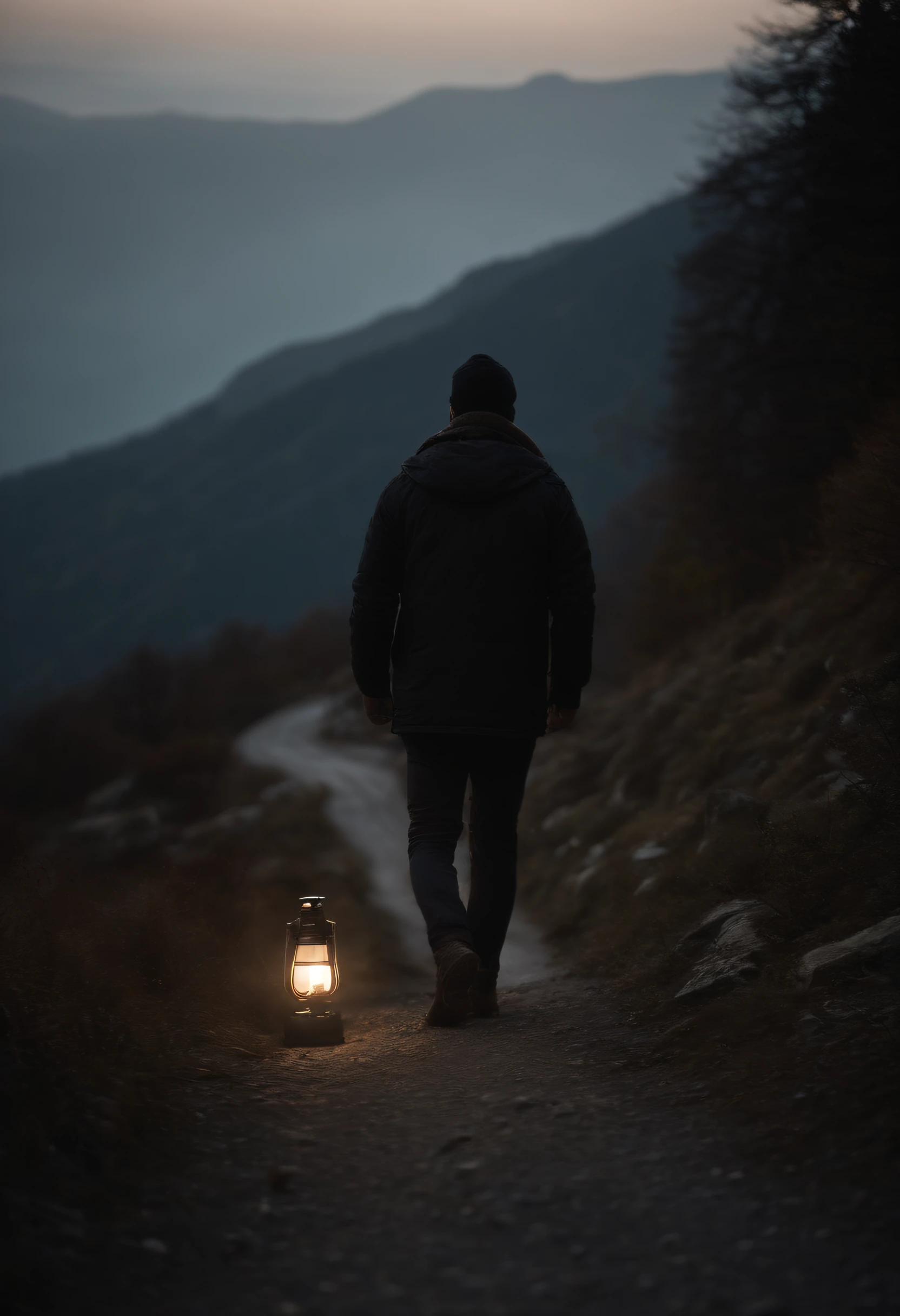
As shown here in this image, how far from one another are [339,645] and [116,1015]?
72891 millimetres

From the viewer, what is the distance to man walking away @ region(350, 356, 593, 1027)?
4328 mm

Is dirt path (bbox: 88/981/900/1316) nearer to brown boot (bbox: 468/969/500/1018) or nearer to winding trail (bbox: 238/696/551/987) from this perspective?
brown boot (bbox: 468/969/500/1018)

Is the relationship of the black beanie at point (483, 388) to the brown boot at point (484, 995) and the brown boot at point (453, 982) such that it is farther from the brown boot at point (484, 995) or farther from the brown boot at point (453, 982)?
the brown boot at point (484, 995)

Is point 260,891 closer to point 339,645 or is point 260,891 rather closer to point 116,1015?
point 116,1015

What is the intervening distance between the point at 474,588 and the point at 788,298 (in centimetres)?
1430

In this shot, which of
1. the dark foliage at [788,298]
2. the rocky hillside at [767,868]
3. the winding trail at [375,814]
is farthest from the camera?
the dark foliage at [788,298]

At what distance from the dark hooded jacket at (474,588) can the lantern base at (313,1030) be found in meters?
1.25

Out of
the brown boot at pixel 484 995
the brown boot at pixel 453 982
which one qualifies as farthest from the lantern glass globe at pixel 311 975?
the brown boot at pixel 484 995

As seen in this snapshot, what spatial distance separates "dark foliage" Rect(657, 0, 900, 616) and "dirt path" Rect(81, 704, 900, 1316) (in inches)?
334

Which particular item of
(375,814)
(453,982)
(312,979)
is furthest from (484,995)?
(375,814)

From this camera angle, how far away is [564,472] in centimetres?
15425

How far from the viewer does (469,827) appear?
4.49 metres

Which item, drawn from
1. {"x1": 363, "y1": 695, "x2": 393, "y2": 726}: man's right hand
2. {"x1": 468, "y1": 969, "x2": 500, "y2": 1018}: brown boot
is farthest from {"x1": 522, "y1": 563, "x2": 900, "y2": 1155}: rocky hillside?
{"x1": 363, "y1": 695, "x2": 393, "y2": 726}: man's right hand

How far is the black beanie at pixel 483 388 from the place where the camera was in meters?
4.63
